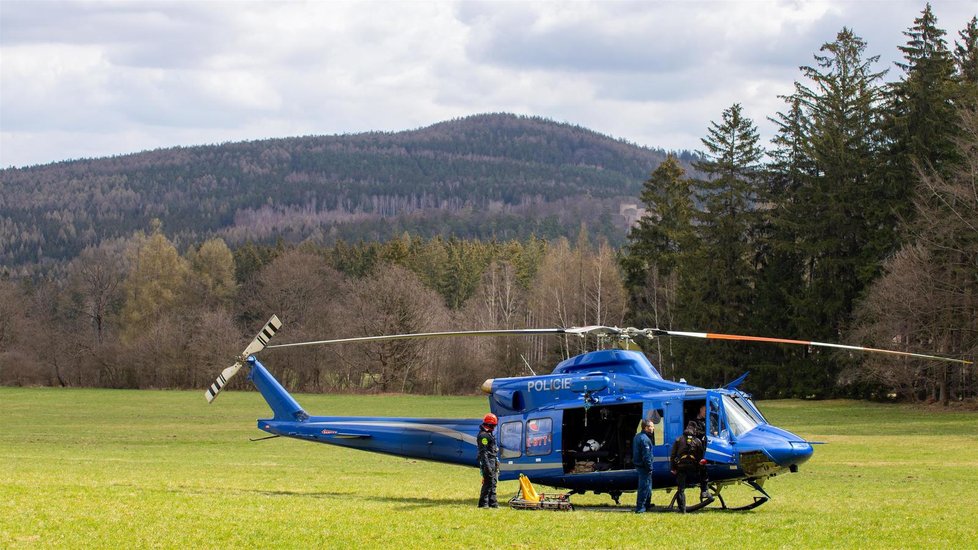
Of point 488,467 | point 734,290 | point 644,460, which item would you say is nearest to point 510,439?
point 488,467

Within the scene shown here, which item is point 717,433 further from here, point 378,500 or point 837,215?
point 837,215

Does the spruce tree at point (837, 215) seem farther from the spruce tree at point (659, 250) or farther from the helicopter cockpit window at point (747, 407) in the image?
the helicopter cockpit window at point (747, 407)

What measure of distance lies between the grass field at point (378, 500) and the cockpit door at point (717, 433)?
91 cm

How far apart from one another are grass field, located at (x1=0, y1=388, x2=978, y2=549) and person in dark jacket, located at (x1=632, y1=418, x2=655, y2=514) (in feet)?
1.85

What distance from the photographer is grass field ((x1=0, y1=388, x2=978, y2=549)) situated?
48.4ft

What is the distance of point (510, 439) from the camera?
771 inches

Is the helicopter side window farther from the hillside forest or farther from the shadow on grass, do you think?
the hillside forest

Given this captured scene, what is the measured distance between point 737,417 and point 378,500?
678 centimetres

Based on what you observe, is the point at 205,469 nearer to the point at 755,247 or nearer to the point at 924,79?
the point at 924,79

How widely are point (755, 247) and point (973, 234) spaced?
27.1 metres

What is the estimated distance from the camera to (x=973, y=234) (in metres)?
50.2

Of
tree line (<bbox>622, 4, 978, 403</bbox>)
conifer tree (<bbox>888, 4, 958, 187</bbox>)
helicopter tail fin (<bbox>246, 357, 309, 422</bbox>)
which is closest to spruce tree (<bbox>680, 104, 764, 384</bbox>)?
tree line (<bbox>622, 4, 978, 403</bbox>)

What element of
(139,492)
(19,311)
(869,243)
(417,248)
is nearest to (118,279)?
(19,311)

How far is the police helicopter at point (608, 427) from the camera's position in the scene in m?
17.8
